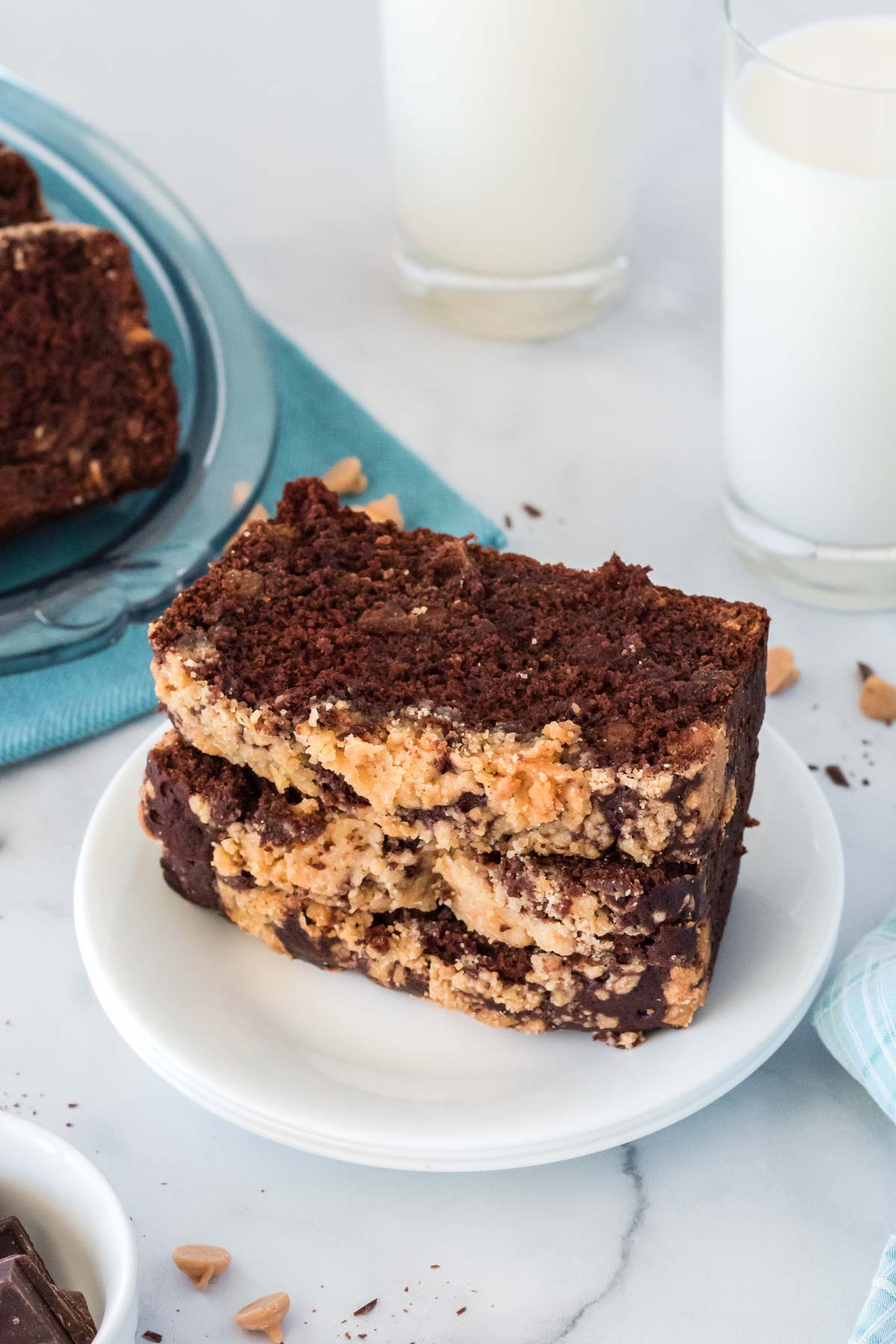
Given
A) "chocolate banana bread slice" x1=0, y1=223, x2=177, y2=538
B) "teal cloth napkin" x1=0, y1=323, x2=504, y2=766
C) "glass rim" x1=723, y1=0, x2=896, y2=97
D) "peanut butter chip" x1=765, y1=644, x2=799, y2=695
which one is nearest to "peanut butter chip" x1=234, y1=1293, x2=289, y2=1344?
"teal cloth napkin" x1=0, y1=323, x2=504, y2=766

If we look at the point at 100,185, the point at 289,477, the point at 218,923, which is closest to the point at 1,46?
the point at 100,185

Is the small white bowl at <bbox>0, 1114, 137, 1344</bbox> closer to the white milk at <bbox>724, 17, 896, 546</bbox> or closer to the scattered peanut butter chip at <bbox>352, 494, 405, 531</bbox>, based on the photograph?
the scattered peanut butter chip at <bbox>352, 494, 405, 531</bbox>

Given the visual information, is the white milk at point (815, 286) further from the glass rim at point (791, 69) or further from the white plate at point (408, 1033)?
the white plate at point (408, 1033)

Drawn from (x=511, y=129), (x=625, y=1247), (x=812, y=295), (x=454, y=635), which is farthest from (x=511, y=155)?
(x=625, y=1247)

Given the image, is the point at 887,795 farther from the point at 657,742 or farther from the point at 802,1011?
the point at 657,742

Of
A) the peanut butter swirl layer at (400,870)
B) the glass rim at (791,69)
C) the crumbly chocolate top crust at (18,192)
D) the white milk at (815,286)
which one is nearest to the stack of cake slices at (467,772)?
the peanut butter swirl layer at (400,870)

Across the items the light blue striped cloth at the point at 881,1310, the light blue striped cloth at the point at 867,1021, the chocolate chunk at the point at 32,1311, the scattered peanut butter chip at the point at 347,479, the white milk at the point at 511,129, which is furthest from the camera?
the scattered peanut butter chip at the point at 347,479
